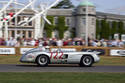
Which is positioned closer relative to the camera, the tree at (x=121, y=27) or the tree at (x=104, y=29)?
the tree at (x=104, y=29)

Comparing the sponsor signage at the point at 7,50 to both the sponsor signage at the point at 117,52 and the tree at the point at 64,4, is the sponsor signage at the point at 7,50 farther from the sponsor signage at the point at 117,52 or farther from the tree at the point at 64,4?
the tree at the point at 64,4

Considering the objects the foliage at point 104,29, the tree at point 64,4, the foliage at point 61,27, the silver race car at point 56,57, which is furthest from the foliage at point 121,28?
the silver race car at point 56,57

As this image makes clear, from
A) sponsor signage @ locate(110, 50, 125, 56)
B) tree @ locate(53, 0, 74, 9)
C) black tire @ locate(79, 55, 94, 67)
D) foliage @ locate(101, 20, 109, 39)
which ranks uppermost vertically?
tree @ locate(53, 0, 74, 9)

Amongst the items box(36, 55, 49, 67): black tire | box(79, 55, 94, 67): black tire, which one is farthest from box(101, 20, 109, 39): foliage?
box(36, 55, 49, 67): black tire

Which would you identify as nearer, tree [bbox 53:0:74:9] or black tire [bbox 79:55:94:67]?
black tire [bbox 79:55:94:67]

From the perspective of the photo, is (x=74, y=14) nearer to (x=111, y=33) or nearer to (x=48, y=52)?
(x=111, y=33)

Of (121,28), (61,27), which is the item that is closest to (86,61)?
(61,27)

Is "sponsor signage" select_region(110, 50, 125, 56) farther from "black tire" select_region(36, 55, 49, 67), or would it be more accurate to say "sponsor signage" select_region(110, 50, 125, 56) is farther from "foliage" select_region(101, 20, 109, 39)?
"foliage" select_region(101, 20, 109, 39)

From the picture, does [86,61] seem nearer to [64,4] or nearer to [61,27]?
[61,27]

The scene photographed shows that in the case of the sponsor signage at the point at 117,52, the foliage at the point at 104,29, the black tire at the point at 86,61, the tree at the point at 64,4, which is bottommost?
the sponsor signage at the point at 117,52

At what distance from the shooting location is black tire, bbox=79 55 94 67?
14.9 meters

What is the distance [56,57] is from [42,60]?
748 millimetres

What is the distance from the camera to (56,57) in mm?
14625

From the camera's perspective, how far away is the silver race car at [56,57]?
14586mm
